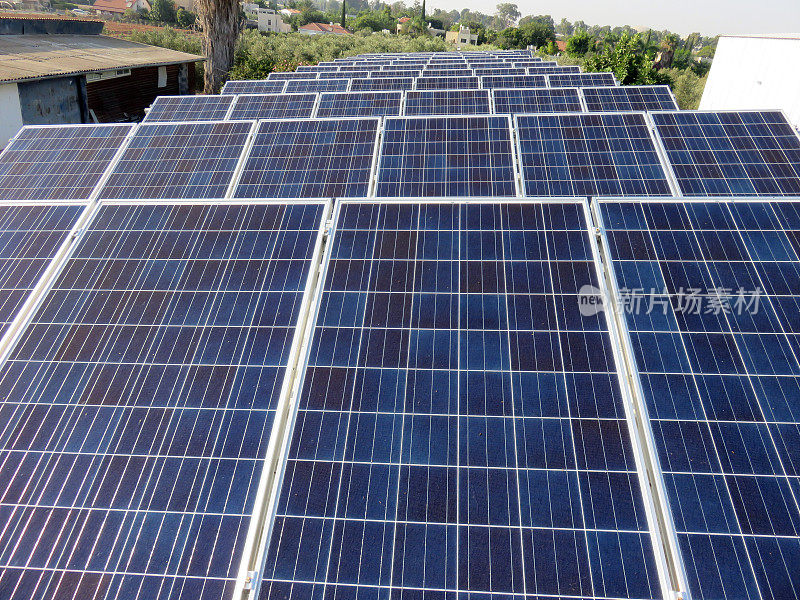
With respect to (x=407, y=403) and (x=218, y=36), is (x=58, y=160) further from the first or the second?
(x=218, y=36)

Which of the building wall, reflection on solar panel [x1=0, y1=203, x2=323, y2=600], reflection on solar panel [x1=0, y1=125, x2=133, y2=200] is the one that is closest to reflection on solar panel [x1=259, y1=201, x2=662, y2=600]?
reflection on solar panel [x1=0, y1=203, x2=323, y2=600]

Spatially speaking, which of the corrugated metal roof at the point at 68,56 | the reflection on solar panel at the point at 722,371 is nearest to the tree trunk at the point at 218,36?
the corrugated metal roof at the point at 68,56

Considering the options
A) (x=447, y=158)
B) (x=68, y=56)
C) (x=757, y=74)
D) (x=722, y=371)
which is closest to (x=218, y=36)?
(x=68, y=56)

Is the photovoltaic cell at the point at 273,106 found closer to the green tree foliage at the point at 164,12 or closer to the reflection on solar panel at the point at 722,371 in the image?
the reflection on solar panel at the point at 722,371

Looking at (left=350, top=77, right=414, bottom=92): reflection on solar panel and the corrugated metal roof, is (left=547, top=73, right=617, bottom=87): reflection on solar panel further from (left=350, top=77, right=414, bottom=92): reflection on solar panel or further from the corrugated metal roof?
the corrugated metal roof

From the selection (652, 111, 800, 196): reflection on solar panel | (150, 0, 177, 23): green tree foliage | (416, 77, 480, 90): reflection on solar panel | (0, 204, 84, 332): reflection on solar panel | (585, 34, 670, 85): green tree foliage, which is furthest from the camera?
(150, 0, 177, 23): green tree foliage

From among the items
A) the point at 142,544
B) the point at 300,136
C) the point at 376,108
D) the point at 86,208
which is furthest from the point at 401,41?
the point at 142,544

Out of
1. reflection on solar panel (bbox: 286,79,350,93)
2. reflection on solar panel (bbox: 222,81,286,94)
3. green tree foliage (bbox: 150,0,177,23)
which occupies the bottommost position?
green tree foliage (bbox: 150,0,177,23)
